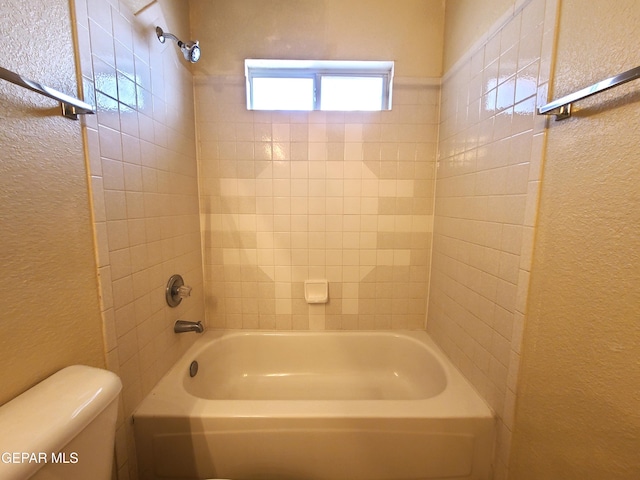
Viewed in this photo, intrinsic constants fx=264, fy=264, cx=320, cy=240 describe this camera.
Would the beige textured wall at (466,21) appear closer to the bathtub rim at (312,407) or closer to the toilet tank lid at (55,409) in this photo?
the bathtub rim at (312,407)

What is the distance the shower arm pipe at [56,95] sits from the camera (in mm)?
541

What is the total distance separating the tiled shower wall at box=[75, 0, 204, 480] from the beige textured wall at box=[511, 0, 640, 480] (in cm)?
142

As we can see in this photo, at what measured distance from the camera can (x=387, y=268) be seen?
1.77 metres

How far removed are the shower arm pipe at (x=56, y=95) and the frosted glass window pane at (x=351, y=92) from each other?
1336mm

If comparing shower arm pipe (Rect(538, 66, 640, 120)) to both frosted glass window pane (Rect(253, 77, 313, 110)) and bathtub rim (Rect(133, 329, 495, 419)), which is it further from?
frosted glass window pane (Rect(253, 77, 313, 110))

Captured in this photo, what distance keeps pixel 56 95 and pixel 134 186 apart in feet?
1.41

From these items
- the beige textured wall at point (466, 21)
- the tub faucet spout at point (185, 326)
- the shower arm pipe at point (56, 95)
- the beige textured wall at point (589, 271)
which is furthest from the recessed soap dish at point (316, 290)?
the beige textured wall at point (466, 21)

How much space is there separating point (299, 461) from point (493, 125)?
5.23 feet

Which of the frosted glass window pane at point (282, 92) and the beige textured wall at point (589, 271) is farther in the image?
the frosted glass window pane at point (282, 92)

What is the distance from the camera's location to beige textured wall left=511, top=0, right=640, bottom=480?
604mm

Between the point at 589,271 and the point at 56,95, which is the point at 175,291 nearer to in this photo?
the point at 56,95

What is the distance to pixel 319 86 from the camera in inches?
68.2

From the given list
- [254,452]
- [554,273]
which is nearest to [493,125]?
[554,273]

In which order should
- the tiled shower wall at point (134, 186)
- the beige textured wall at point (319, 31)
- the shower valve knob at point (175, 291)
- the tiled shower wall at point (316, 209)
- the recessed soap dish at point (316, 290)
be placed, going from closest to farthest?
the tiled shower wall at point (134, 186) → the shower valve knob at point (175, 291) → the beige textured wall at point (319, 31) → the tiled shower wall at point (316, 209) → the recessed soap dish at point (316, 290)
